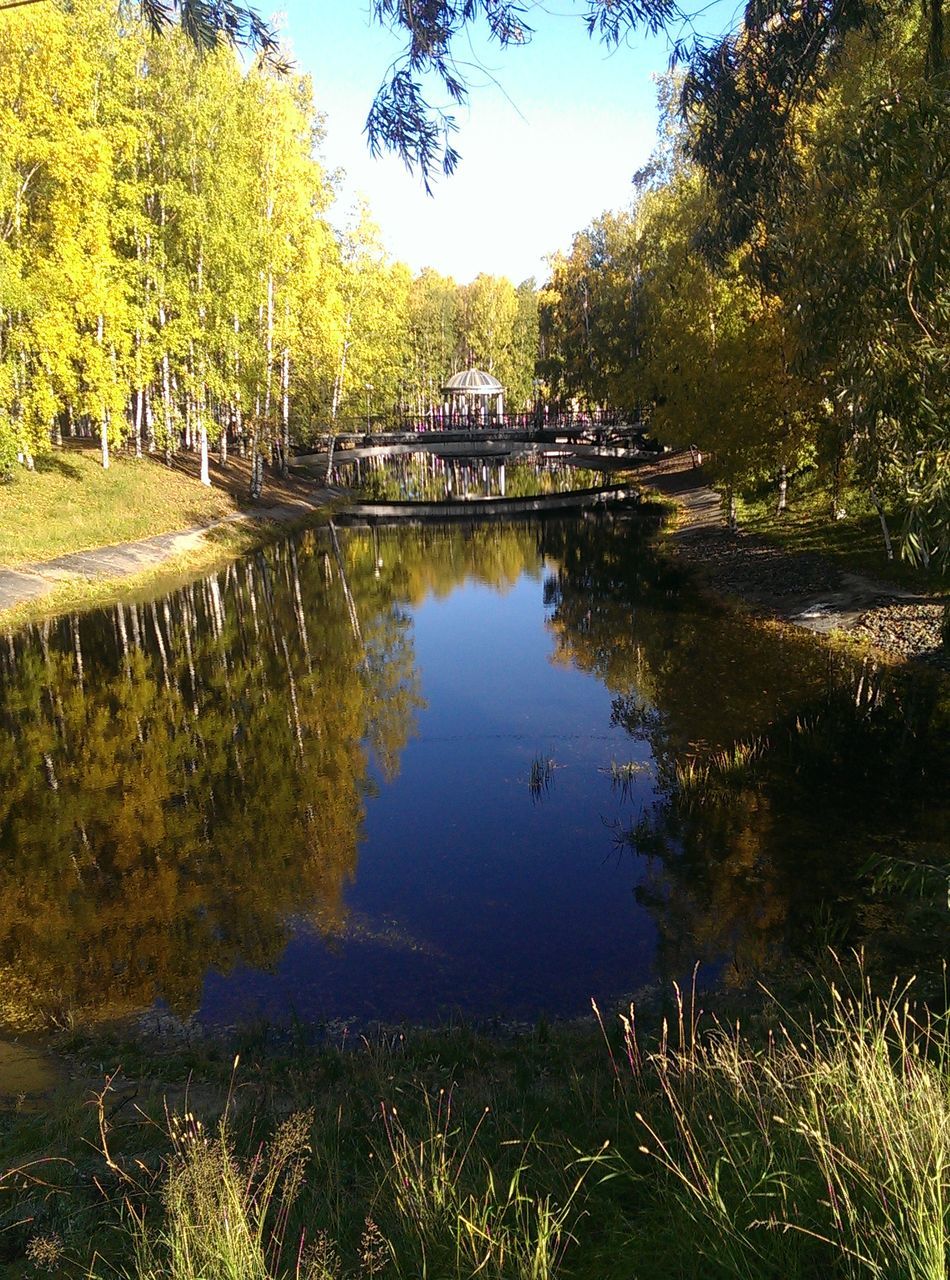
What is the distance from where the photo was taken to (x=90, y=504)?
30.6m

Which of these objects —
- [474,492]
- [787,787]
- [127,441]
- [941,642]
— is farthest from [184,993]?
[474,492]

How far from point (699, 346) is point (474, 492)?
1116 inches

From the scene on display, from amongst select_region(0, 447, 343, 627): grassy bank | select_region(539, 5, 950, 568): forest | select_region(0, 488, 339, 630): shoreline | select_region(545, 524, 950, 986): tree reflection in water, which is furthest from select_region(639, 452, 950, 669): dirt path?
select_region(0, 447, 343, 627): grassy bank

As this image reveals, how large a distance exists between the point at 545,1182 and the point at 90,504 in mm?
30328

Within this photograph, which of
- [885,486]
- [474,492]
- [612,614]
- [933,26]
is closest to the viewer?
[933,26]

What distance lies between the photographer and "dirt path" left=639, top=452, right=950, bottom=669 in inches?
719

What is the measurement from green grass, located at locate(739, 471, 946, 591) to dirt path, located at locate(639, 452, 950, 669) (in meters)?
0.37

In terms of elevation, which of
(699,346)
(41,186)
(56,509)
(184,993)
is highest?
(41,186)

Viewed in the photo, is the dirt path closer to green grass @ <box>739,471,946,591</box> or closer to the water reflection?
green grass @ <box>739,471,946,591</box>

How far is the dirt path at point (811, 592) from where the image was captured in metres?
18.3

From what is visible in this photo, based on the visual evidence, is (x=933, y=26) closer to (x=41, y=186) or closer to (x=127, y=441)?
(x=41, y=186)

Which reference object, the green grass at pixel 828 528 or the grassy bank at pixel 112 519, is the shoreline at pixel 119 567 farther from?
the green grass at pixel 828 528

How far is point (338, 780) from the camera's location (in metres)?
13.4

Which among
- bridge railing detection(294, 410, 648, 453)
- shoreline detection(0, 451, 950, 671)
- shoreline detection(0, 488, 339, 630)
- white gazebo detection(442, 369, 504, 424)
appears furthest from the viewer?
white gazebo detection(442, 369, 504, 424)
